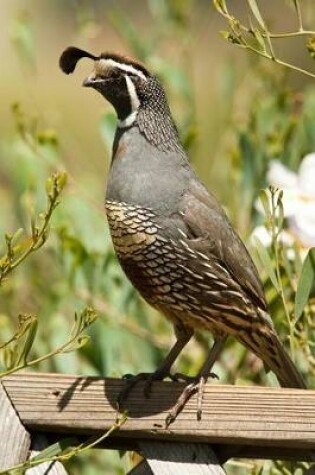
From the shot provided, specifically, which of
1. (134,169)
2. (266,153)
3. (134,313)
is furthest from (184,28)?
(134,169)

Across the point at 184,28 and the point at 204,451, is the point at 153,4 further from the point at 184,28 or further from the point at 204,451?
the point at 204,451

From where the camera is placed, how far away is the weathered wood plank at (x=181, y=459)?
98.0 inches

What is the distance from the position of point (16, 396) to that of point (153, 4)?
7.52 ft

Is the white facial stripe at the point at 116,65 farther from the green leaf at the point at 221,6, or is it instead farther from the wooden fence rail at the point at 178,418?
the wooden fence rail at the point at 178,418

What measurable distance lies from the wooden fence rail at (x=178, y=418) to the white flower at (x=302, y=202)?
1.79 feet

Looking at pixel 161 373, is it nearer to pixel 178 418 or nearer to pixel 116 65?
pixel 178 418

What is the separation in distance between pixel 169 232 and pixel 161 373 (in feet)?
1.06

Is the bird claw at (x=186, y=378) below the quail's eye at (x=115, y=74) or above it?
below

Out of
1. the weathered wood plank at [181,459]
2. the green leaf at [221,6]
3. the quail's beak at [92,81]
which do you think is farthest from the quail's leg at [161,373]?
the green leaf at [221,6]

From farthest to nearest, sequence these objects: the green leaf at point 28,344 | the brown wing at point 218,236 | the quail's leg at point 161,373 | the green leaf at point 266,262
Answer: the brown wing at point 218,236, the green leaf at point 266,262, the quail's leg at point 161,373, the green leaf at point 28,344

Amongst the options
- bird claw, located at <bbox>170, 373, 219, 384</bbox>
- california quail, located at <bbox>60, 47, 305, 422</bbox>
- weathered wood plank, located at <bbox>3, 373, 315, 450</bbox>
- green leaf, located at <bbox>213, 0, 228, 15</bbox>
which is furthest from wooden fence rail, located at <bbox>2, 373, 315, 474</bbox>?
green leaf, located at <bbox>213, 0, 228, 15</bbox>

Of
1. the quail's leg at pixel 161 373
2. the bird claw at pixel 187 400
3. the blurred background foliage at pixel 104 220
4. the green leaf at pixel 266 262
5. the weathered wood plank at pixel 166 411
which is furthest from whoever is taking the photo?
the blurred background foliage at pixel 104 220

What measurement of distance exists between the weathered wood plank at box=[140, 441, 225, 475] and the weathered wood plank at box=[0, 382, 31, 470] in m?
0.23

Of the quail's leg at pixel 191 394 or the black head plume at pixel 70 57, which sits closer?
the quail's leg at pixel 191 394
